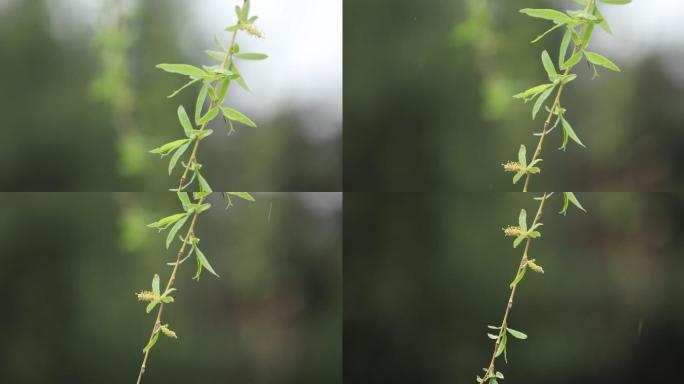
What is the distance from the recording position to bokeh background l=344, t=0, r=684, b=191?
90 cm

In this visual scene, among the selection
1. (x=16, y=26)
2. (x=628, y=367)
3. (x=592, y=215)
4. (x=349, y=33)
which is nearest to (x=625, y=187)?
(x=592, y=215)

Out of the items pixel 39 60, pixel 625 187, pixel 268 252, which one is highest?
pixel 39 60

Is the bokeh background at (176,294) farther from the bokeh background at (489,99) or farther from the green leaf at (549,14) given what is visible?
the green leaf at (549,14)

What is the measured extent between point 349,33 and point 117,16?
1.11 ft

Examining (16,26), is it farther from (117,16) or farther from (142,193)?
(142,193)

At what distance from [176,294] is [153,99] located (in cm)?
30

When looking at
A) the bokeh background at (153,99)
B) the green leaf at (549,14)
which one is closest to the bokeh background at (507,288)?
the bokeh background at (153,99)

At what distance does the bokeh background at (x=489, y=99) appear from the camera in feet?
2.95

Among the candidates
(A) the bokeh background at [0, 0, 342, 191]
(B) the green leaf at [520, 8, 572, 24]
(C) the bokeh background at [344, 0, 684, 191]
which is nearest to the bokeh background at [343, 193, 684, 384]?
(C) the bokeh background at [344, 0, 684, 191]

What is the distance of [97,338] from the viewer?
99cm

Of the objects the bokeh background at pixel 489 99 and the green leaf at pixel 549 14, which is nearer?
the green leaf at pixel 549 14

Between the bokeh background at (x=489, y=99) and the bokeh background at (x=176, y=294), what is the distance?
0.15 metres

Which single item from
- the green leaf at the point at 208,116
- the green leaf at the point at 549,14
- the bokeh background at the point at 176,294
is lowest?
the bokeh background at the point at 176,294

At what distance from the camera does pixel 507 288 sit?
951 mm
